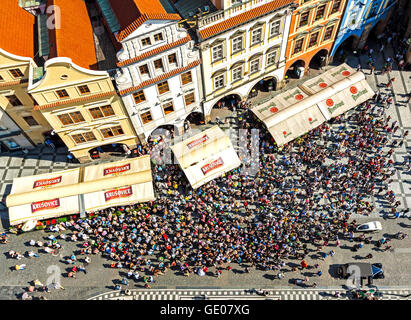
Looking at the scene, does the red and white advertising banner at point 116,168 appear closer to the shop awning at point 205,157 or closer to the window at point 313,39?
the shop awning at point 205,157

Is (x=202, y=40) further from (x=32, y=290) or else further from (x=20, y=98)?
(x=32, y=290)

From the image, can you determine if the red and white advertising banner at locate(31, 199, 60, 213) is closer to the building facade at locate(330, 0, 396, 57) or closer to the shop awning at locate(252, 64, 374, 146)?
the shop awning at locate(252, 64, 374, 146)

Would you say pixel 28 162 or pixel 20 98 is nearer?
pixel 20 98

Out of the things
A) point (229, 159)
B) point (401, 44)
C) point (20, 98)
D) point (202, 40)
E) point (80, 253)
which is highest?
point (401, 44)

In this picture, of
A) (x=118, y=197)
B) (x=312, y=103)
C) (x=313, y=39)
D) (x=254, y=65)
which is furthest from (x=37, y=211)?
(x=313, y=39)

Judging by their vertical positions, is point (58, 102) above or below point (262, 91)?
below

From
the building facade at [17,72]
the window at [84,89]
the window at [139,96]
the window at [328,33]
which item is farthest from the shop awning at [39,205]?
the window at [328,33]

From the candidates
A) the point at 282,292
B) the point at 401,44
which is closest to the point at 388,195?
the point at 282,292
